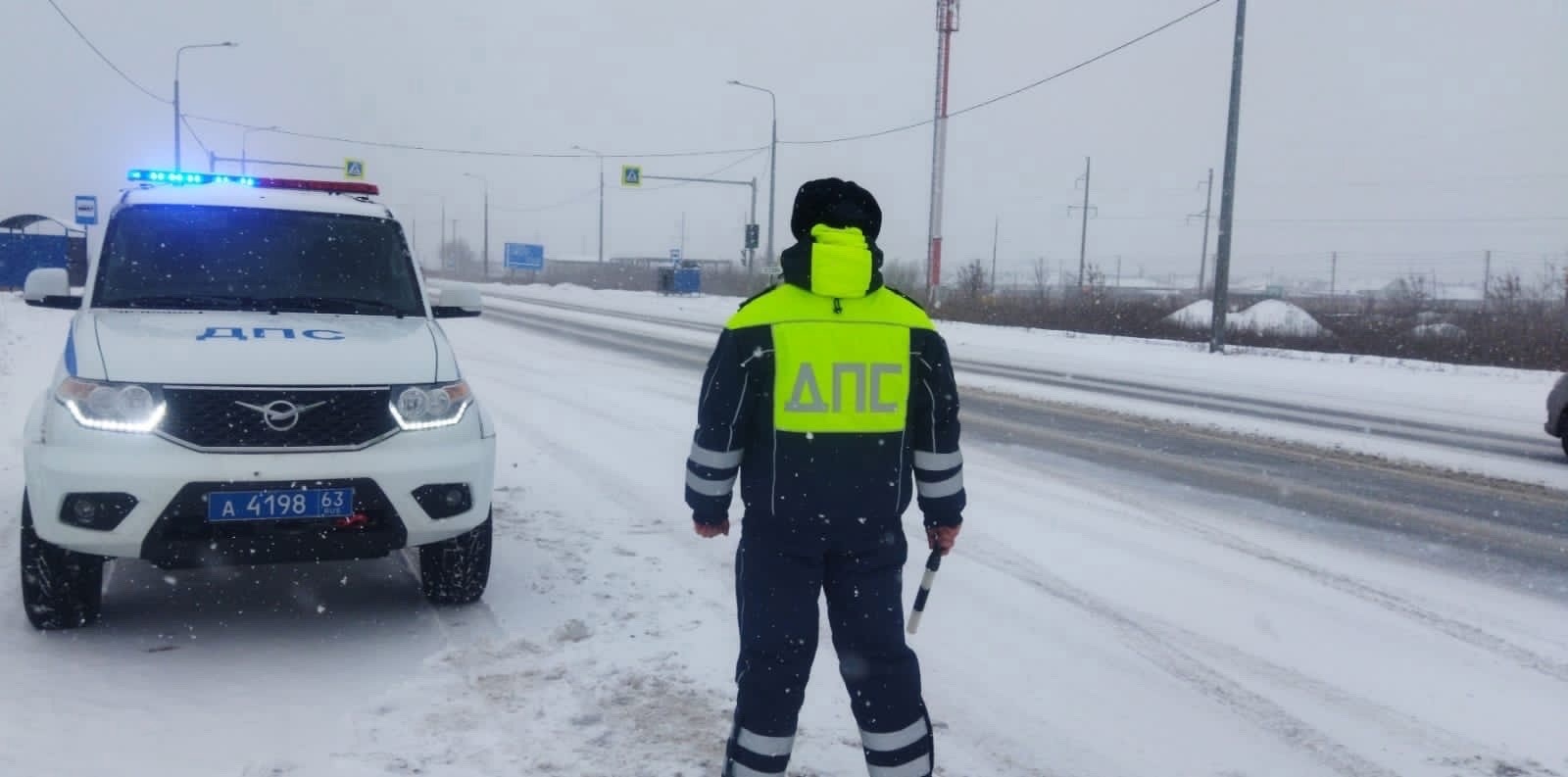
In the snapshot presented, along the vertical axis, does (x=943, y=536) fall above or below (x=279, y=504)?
above

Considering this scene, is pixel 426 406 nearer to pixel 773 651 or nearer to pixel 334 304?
pixel 334 304

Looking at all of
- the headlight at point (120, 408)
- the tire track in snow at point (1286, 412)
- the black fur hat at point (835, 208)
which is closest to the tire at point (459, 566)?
the headlight at point (120, 408)

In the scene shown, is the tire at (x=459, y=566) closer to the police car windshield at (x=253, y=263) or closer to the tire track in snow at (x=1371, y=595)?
the police car windshield at (x=253, y=263)

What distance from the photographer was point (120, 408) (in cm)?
443

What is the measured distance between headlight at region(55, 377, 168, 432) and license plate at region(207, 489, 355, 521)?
15.5 inches

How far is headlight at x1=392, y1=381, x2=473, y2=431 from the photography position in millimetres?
4793

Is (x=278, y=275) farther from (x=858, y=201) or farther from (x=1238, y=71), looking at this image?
(x=1238, y=71)

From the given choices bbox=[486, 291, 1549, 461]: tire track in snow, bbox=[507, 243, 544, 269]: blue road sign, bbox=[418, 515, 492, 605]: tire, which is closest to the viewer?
bbox=[418, 515, 492, 605]: tire

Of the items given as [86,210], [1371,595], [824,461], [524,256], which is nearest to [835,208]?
[824,461]

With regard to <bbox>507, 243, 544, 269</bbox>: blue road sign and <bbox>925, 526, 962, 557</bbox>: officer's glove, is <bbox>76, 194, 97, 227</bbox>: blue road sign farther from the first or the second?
<bbox>507, 243, 544, 269</bbox>: blue road sign

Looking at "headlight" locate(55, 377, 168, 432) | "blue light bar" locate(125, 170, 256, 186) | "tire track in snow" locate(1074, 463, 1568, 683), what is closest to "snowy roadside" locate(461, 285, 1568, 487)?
"tire track in snow" locate(1074, 463, 1568, 683)

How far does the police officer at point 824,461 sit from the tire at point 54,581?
2.98m

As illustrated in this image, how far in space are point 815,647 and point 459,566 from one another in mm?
2519

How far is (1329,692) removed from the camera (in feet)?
14.9
